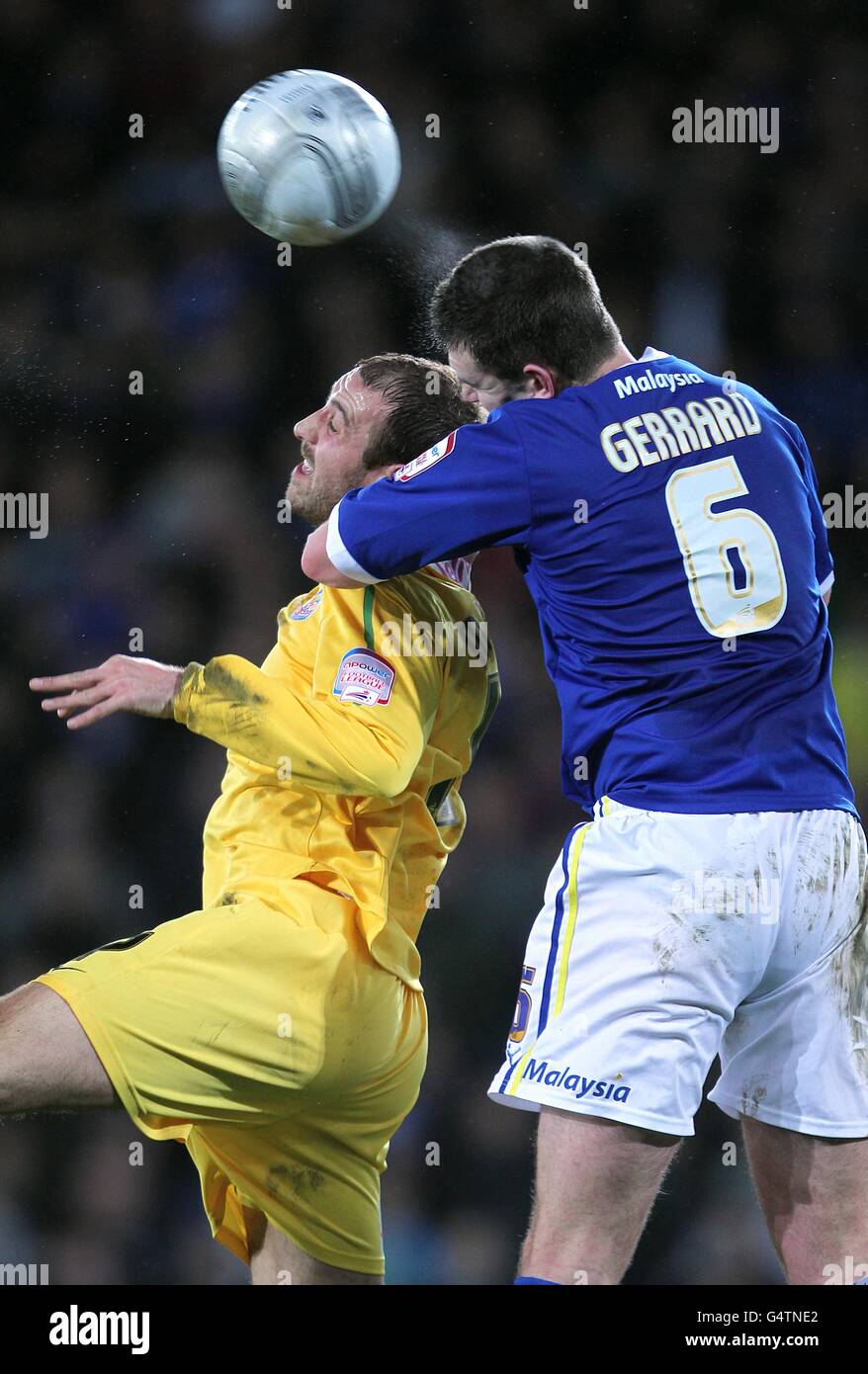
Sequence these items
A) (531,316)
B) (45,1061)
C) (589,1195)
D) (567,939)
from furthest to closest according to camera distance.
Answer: (531,316)
(45,1061)
(567,939)
(589,1195)

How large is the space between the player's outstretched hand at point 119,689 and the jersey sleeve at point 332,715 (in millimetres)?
27

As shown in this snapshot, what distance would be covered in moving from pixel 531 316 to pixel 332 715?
2.20ft

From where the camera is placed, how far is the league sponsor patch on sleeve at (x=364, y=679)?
225cm

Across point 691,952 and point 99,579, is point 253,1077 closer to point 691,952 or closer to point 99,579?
point 691,952

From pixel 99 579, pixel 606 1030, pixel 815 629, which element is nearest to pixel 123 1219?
pixel 99 579

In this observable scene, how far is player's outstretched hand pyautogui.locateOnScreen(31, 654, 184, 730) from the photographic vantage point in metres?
2.20

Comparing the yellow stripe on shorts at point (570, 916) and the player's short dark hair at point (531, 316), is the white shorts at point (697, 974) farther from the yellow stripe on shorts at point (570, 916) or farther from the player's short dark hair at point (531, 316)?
the player's short dark hair at point (531, 316)

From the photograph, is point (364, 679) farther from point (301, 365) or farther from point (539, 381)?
point (301, 365)

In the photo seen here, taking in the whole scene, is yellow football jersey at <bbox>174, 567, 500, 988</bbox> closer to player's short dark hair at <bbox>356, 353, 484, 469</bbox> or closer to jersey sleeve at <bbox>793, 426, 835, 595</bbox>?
player's short dark hair at <bbox>356, 353, 484, 469</bbox>

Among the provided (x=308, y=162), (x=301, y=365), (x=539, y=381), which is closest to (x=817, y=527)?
(x=539, y=381)

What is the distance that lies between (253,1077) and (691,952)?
71cm

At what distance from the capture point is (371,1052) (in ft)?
7.63

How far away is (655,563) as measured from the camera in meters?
2.09

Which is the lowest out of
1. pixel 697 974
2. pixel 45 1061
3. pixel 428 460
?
pixel 45 1061
